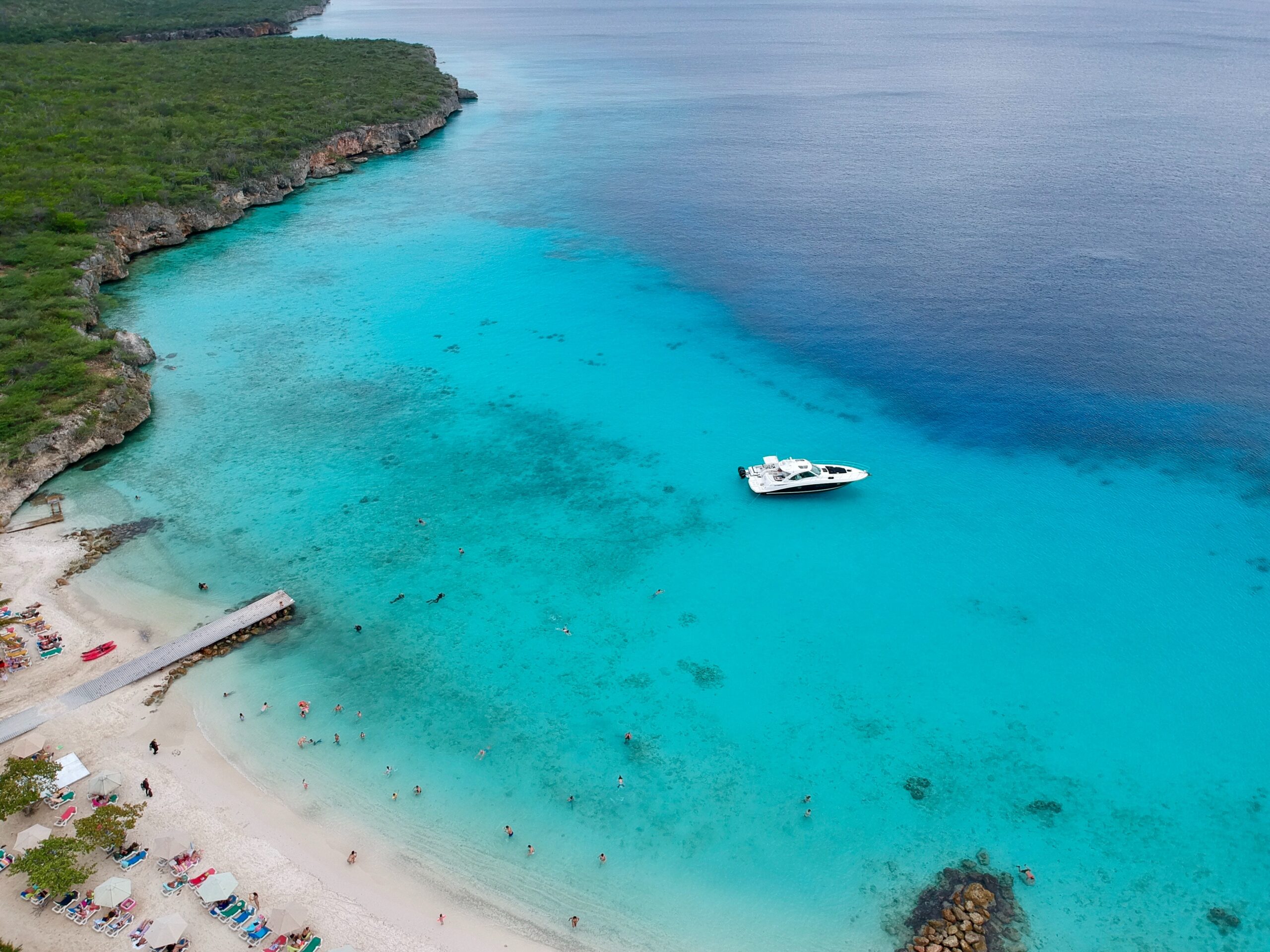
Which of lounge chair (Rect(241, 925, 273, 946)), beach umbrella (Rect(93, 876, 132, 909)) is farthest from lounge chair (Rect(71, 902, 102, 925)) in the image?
lounge chair (Rect(241, 925, 273, 946))

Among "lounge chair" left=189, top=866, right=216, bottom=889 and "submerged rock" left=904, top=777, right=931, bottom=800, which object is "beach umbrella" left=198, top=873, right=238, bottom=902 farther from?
"submerged rock" left=904, top=777, right=931, bottom=800

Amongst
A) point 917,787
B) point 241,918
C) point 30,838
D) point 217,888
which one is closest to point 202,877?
point 217,888

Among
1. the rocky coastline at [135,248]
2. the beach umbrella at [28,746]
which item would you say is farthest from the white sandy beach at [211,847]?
the rocky coastline at [135,248]

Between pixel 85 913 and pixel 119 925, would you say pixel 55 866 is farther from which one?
pixel 119 925

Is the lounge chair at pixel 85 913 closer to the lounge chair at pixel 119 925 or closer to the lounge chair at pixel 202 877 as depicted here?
the lounge chair at pixel 119 925

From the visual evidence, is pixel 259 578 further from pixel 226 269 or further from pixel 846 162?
pixel 846 162

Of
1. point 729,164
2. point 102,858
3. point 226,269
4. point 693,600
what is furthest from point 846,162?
point 102,858
